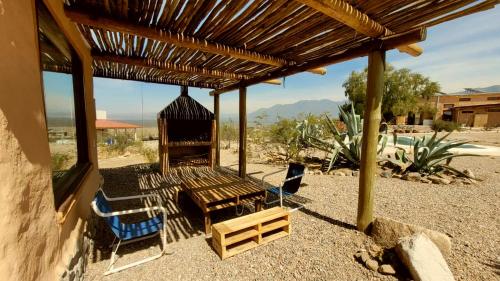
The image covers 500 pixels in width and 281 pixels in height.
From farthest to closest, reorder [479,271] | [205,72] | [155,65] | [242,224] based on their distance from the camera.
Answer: [205,72]
[155,65]
[242,224]
[479,271]

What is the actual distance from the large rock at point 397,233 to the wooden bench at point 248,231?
1.16m

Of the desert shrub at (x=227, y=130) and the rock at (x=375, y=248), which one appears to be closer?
the rock at (x=375, y=248)

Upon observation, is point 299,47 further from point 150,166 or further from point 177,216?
point 150,166

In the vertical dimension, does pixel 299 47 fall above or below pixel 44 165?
above

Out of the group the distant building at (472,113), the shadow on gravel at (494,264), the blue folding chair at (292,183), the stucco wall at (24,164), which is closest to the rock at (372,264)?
the shadow on gravel at (494,264)

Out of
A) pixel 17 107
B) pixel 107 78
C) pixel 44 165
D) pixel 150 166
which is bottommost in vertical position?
pixel 150 166

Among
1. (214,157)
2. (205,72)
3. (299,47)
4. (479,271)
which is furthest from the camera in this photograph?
(214,157)

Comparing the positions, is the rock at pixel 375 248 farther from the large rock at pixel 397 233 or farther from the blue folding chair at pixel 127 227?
the blue folding chair at pixel 127 227

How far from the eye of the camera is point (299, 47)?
10.7 feet

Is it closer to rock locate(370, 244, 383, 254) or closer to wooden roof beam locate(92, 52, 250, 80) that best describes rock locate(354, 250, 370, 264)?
rock locate(370, 244, 383, 254)

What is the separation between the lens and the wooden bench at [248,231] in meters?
2.59

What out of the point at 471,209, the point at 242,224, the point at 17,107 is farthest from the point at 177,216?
the point at 471,209

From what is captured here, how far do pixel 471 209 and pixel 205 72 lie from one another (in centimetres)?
549

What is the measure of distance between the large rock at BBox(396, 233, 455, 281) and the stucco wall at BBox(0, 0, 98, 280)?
2985 millimetres
